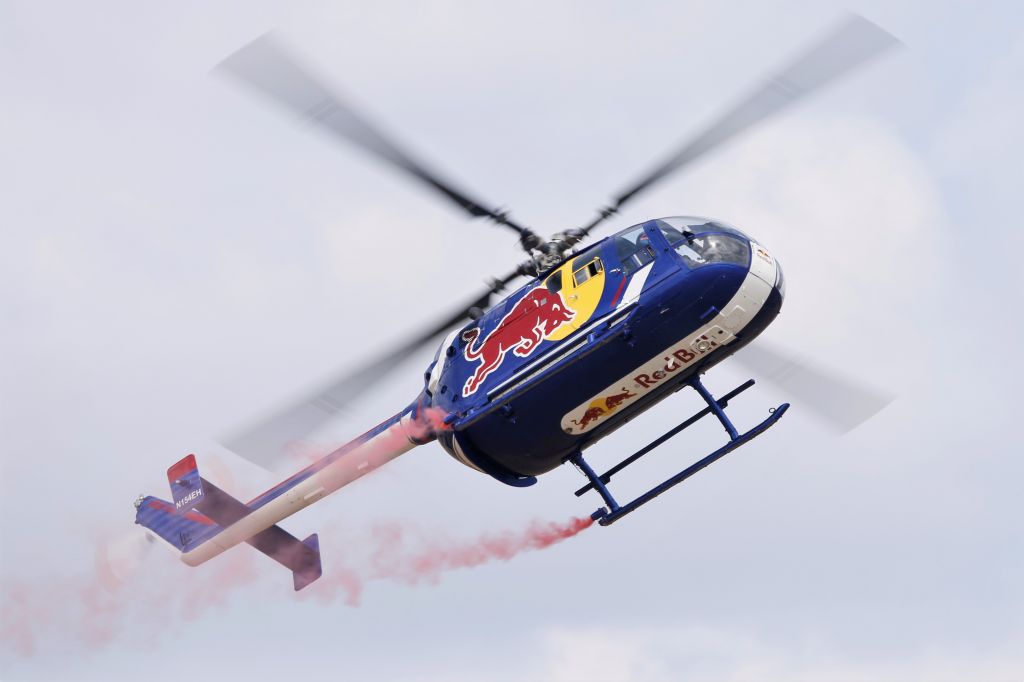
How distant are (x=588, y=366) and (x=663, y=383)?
1337 mm

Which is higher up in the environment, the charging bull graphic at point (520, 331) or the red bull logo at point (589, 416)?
the charging bull graphic at point (520, 331)

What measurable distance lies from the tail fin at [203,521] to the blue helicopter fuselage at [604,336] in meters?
5.17

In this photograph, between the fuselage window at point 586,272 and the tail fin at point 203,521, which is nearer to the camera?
the fuselage window at point 586,272

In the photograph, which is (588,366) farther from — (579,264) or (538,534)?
(538,534)

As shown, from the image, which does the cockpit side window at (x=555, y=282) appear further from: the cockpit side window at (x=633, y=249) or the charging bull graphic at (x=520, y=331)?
the cockpit side window at (x=633, y=249)

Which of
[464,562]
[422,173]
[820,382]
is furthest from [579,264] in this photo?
[464,562]

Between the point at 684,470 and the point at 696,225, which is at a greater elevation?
the point at 696,225

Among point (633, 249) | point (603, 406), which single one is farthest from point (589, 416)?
point (633, 249)

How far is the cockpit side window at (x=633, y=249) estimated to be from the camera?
21891 mm

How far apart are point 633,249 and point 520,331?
2.21 metres

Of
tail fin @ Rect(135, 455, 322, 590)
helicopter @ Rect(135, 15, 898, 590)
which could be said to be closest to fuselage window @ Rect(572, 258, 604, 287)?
helicopter @ Rect(135, 15, 898, 590)

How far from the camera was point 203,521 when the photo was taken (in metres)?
26.8

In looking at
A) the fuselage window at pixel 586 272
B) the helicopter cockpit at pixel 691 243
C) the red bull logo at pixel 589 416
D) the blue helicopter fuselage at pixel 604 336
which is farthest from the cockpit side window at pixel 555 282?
the red bull logo at pixel 589 416

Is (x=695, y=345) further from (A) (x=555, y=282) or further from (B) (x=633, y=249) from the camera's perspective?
(A) (x=555, y=282)
